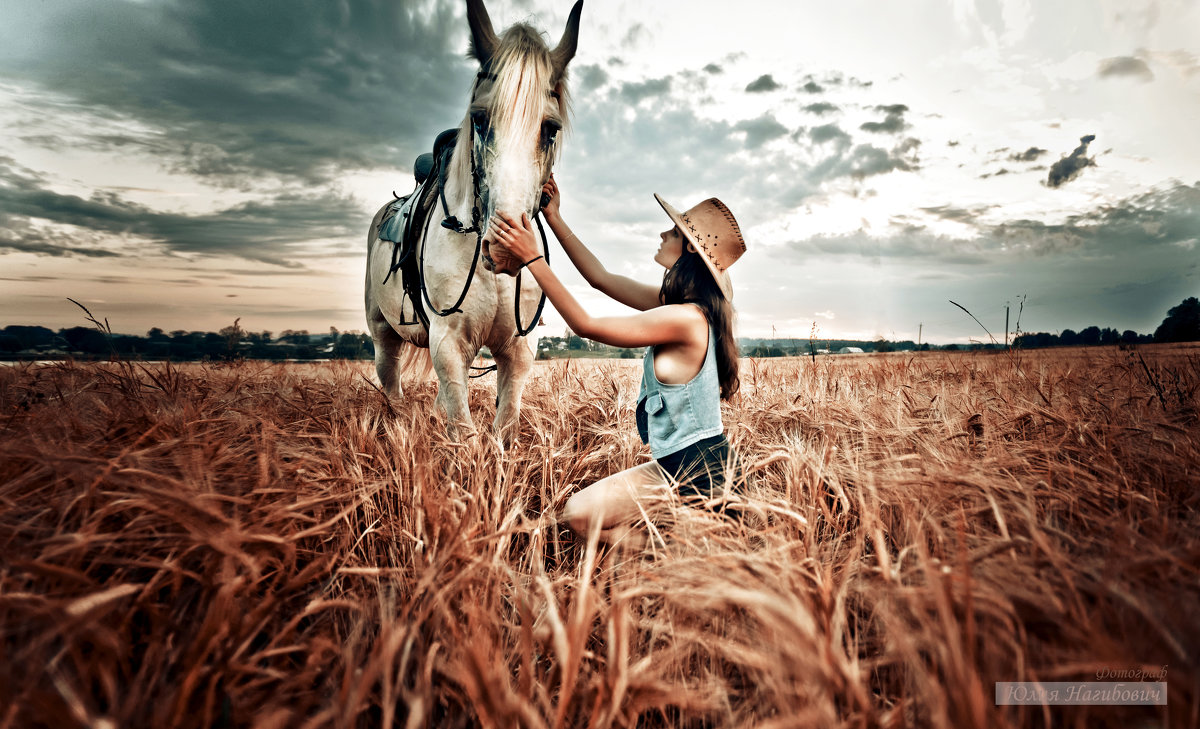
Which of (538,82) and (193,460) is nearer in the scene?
(193,460)

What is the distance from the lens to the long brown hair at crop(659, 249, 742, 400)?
7.87ft

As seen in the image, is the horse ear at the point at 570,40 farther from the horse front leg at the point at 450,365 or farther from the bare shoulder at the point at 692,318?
the bare shoulder at the point at 692,318

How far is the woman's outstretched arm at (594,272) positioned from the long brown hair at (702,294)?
1.27ft

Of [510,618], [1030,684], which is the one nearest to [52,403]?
[510,618]

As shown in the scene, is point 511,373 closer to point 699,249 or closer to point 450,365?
point 450,365

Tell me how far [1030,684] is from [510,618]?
136 centimetres

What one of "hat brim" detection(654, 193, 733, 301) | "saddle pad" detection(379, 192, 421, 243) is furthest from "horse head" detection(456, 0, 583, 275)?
"saddle pad" detection(379, 192, 421, 243)

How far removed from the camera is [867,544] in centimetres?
210

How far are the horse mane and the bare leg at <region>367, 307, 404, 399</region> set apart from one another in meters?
3.94

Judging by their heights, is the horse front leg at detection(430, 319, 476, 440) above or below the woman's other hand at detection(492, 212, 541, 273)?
below

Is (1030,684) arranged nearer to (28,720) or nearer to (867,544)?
Answer: (867,544)

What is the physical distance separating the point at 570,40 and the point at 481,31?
0.62 m

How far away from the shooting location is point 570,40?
341 centimetres

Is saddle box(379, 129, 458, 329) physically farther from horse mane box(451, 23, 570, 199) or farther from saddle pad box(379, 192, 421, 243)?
horse mane box(451, 23, 570, 199)
